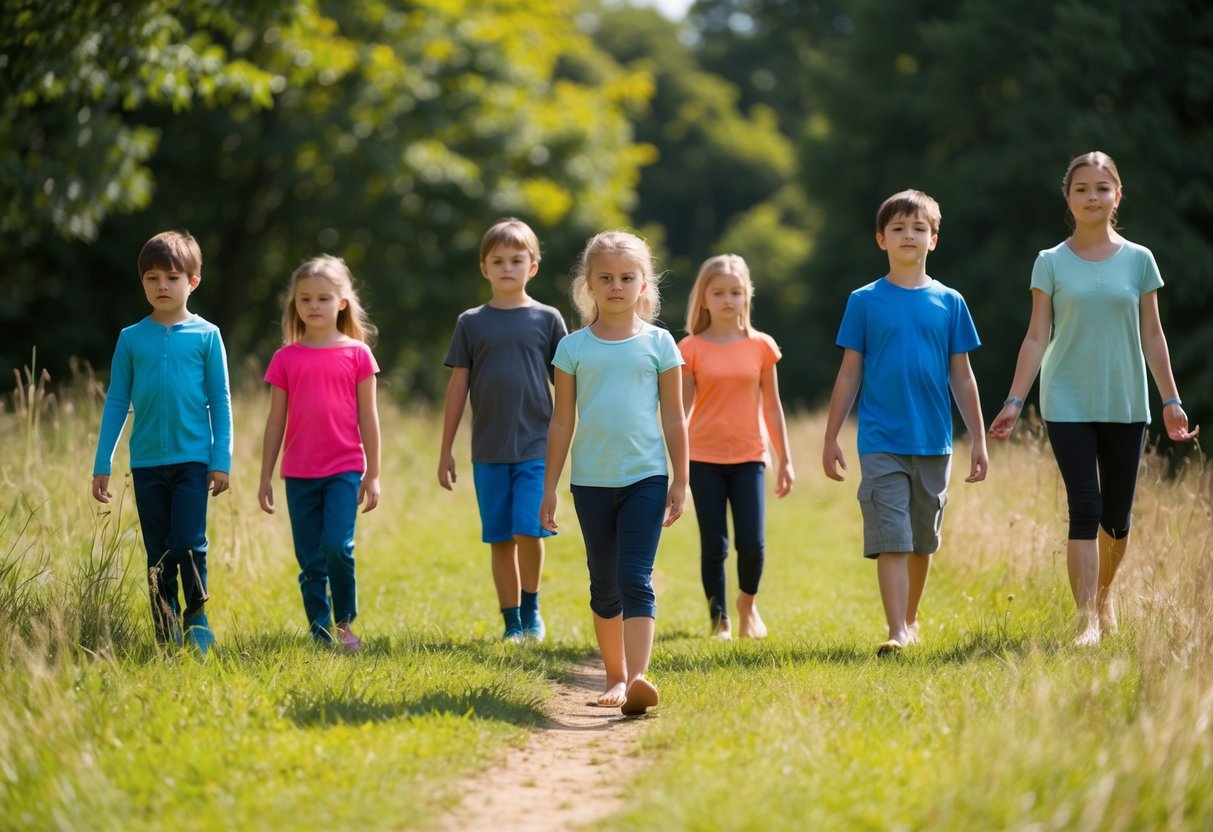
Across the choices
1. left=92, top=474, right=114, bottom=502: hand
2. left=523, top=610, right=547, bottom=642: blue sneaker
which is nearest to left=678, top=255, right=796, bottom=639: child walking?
left=523, top=610, right=547, bottom=642: blue sneaker

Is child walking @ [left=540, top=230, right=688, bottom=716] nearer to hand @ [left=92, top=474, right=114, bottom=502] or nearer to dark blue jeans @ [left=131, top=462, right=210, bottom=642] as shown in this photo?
dark blue jeans @ [left=131, top=462, right=210, bottom=642]

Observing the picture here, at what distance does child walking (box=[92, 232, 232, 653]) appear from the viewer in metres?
6.58

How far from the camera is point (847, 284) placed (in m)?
32.7

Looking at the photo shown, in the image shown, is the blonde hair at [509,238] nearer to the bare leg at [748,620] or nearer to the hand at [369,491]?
the hand at [369,491]

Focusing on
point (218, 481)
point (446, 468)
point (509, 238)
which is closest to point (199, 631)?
point (218, 481)

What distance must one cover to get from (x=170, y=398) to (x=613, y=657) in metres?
2.40

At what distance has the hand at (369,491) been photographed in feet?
23.1

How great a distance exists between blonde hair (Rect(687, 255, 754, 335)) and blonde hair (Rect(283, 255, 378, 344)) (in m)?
1.88

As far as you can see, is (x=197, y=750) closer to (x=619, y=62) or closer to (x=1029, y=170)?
(x=1029, y=170)

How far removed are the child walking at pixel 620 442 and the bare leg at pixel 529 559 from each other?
1580mm

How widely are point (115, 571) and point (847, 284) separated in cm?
2712

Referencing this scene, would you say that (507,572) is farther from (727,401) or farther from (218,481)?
(218,481)

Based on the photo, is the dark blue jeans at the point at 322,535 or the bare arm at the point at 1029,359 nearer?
the bare arm at the point at 1029,359

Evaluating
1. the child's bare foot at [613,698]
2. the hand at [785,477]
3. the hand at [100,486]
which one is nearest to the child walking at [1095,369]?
the hand at [785,477]
